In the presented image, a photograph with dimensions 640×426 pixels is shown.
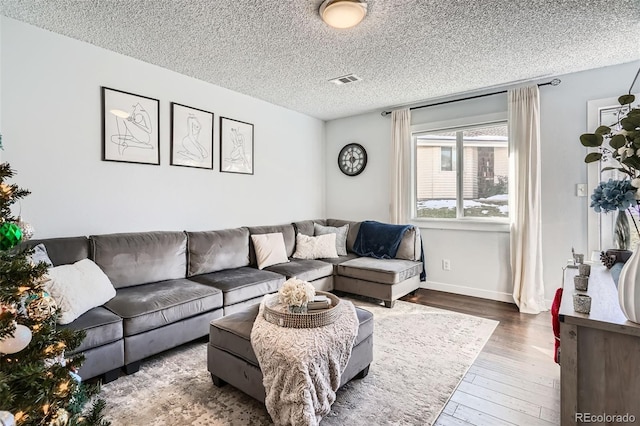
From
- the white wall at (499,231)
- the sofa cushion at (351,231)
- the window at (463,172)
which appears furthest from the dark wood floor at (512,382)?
the sofa cushion at (351,231)

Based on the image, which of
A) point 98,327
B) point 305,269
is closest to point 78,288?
point 98,327

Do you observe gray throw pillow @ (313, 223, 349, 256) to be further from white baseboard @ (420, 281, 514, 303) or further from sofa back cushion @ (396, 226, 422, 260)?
white baseboard @ (420, 281, 514, 303)

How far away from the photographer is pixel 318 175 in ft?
16.9

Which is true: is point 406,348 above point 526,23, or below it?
below

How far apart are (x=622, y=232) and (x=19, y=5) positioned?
14.0ft

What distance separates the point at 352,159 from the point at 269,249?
Answer: 81.8 inches

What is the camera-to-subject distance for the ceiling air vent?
3.31 metres

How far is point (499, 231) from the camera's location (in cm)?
374

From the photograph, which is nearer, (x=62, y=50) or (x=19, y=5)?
(x=19, y=5)

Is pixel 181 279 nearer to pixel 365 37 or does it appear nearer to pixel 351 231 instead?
pixel 351 231

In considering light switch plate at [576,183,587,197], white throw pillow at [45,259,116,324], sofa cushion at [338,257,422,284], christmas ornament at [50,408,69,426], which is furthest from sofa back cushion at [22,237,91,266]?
light switch plate at [576,183,587,197]

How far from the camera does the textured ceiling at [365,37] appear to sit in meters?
2.13

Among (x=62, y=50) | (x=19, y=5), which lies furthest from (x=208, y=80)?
(x=19, y=5)

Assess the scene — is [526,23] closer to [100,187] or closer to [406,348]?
[406,348]
